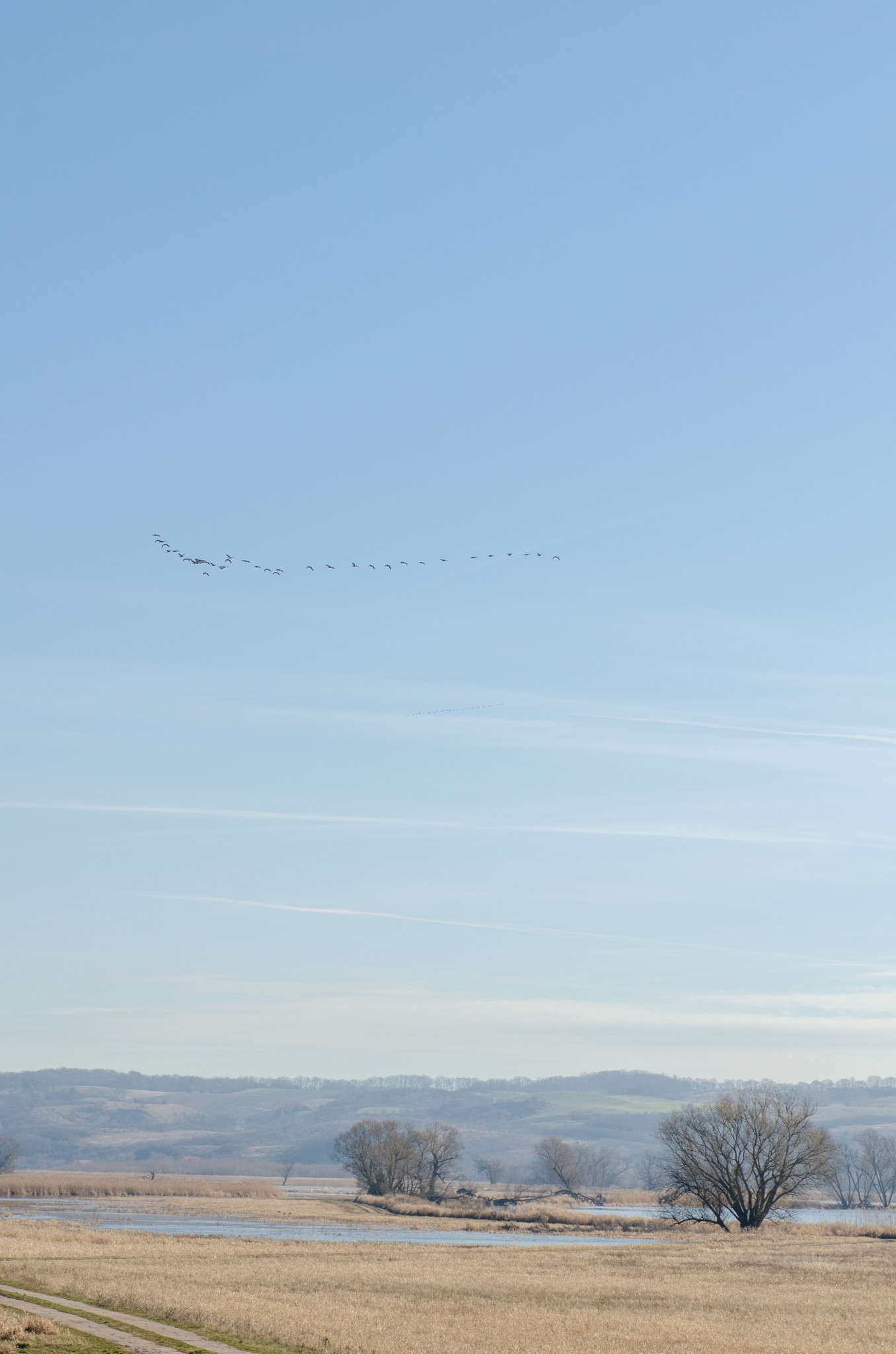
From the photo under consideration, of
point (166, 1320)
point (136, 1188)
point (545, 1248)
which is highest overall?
point (166, 1320)

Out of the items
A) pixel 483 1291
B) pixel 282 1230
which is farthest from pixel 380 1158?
pixel 483 1291

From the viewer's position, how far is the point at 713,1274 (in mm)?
59250

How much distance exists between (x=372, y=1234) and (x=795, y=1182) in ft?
129

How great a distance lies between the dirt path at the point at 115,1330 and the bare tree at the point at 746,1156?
257 feet

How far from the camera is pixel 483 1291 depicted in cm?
4872

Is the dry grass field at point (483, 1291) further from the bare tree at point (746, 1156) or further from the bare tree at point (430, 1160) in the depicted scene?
the bare tree at point (430, 1160)

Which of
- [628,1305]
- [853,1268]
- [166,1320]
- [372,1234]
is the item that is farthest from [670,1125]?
[166,1320]

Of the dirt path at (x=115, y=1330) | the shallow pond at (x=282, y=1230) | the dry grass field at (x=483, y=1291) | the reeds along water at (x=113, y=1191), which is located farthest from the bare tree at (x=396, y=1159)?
the dirt path at (x=115, y=1330)

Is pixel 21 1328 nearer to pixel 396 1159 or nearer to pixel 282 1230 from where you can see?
pixel 282 1230

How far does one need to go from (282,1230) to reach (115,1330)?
70.2 m

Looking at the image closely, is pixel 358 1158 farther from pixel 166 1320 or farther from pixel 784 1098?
pixel 166 1320

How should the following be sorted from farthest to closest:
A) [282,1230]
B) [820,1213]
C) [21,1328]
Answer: [820,1213] → [282,1230] → [21,1328]

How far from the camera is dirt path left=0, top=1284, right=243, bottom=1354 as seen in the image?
30.1 metres

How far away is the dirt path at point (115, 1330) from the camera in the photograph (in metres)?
30.1
